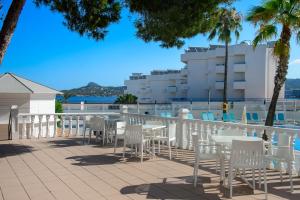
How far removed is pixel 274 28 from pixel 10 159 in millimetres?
8592

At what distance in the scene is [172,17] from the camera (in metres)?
8.30

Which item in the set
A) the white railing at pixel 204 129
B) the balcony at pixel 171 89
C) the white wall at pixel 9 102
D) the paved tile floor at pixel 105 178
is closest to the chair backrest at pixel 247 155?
the paved tile floor at pixel 105 178

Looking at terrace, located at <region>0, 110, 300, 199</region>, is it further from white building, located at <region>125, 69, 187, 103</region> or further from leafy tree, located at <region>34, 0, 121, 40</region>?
white building, located at <region>125, 69, 187, 103</region>

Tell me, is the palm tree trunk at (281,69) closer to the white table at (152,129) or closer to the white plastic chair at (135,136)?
the white table at (152,129)

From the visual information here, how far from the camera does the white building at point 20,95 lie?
524 inches

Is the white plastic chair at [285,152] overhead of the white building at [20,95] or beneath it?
beneath

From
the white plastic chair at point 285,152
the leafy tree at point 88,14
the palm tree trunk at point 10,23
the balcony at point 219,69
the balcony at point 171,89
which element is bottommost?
the white plastic chair at point 285,152

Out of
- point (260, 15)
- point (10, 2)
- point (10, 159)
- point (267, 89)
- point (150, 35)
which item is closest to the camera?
point (10, 2)

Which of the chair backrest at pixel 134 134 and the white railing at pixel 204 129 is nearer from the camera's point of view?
the white railing at pixel 204 129

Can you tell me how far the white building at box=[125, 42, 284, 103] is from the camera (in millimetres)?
46700

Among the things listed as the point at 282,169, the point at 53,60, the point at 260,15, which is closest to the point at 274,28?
the point at 260,15

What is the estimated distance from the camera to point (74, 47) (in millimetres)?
16703

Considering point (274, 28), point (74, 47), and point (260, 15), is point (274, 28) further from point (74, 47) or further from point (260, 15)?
point (74, 47)

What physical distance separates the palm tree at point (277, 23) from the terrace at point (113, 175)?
377 cm
